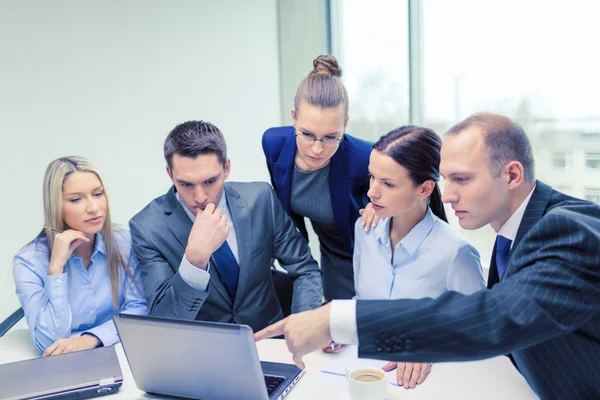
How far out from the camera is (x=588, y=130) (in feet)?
9.60

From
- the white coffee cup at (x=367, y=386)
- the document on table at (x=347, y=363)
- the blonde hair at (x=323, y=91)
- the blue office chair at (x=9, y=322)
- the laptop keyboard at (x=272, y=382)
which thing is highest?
the blonde hair at (x=323, y=91)

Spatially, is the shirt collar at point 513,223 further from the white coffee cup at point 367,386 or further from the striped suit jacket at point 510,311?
→ the white coffee cup at point 367,386

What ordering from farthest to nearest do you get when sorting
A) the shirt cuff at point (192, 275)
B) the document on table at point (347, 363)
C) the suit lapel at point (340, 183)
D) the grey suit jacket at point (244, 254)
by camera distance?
the suit lapel at point (340, 183)
the grey suit jacket at point (244, 254)
the shirt cuff at point (192, 275)
the document on table at point (347, 363)

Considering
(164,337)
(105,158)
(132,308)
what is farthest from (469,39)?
(164,337)

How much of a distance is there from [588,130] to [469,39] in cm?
90

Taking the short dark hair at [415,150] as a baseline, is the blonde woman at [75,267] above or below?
below

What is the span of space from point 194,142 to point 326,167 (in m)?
0.59

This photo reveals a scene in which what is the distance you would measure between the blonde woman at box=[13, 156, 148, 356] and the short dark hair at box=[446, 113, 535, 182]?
1.30 m

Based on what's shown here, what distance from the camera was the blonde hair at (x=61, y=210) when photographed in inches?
73.9

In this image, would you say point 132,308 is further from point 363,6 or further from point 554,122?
point 363,6

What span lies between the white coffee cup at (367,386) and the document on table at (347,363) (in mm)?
113

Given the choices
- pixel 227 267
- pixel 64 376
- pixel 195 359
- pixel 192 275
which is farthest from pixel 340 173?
pixel 64 376

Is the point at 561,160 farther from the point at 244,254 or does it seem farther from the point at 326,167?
the point at 244,254

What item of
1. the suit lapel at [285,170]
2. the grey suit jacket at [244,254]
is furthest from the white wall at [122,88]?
the suit lapel at [285,170]
